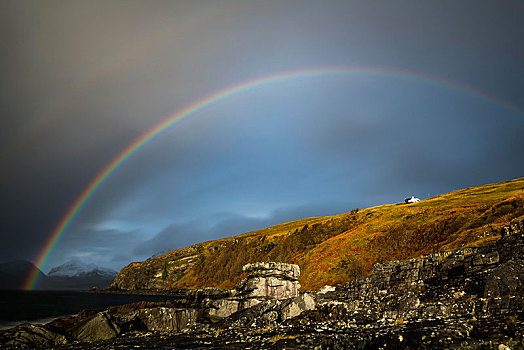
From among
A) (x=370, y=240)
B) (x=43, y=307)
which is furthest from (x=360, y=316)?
(x=43, y=307)

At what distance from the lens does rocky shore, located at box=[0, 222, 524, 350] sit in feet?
37.6

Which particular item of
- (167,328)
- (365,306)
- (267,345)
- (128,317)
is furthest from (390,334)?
(128,317)

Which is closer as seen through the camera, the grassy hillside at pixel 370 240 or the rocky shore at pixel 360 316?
the rocky shore at pixel 360 316

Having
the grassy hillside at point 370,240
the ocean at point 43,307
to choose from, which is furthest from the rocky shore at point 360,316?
the ocean at point 43,307

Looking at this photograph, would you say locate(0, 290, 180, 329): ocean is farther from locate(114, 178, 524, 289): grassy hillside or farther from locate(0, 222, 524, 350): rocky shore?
locate(114, 178, 524, 289): grassy hillside

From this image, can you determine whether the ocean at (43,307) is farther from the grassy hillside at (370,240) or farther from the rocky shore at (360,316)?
the grassy hillside at (370,240)

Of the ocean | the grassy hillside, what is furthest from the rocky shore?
the ocean

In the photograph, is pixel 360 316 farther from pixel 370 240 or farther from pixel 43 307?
pixel 43 307

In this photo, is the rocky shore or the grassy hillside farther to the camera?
the grassy hillside

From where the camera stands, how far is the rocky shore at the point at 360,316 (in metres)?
11.5

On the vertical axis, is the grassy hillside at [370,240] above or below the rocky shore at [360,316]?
above

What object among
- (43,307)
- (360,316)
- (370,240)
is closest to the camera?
(360,316)

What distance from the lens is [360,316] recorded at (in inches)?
825

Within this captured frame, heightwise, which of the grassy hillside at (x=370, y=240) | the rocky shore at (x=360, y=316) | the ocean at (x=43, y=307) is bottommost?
the ocean at (x=43, y=307)
